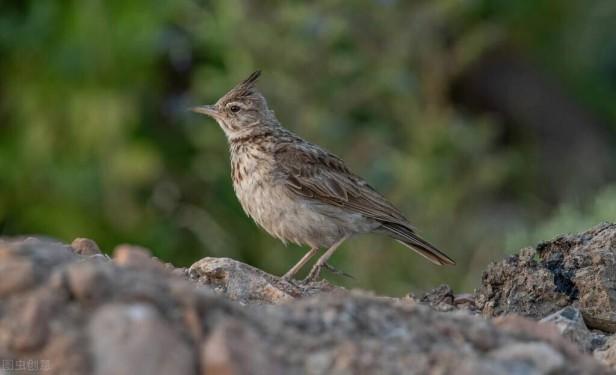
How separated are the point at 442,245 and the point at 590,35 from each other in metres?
5.47

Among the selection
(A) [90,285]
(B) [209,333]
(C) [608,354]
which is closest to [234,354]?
(B) [209,333]

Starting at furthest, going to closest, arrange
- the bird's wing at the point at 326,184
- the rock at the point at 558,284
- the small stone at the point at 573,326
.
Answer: the bird's wing at the point at 326,184 < the rock at the point at 558,284 < the small stone at the point at 573,326

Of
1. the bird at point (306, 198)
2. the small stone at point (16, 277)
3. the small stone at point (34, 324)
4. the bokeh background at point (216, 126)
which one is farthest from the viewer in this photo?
the bokeh background at point (216, 126)

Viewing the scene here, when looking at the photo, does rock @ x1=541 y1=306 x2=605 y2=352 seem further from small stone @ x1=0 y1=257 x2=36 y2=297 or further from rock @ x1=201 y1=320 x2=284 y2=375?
small stone @ x1=0 y1=257 x2=36 y2=297

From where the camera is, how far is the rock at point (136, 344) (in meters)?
3.25

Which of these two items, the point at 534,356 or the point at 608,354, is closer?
the point at 534,356

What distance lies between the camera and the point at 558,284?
5105mm

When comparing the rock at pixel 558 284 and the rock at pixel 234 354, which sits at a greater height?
the rock at pixel 558 284

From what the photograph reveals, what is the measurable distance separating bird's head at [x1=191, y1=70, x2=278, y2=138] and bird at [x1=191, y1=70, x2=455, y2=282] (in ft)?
0.35

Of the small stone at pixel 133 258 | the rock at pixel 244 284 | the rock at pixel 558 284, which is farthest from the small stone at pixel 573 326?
the small stone at pixel 133 258

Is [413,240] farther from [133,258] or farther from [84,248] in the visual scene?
[133,258]

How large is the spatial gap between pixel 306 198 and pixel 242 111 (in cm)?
85

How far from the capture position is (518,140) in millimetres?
14156

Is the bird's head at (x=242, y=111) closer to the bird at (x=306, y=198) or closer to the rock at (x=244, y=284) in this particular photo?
the bird at (x=306, y=198)
